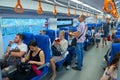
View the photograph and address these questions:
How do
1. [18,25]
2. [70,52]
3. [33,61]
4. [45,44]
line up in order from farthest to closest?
1. [18,25]
2. [70,52]
3. [45,44]
4. [33,61]

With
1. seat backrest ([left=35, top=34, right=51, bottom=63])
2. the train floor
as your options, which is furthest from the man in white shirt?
the train floor

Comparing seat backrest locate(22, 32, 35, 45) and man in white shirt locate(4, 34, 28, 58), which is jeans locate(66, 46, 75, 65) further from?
man in white shirt locate(4, 34, 28, 58)

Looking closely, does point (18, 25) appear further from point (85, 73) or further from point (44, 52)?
point (85, 73)

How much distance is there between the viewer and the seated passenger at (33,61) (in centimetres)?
281

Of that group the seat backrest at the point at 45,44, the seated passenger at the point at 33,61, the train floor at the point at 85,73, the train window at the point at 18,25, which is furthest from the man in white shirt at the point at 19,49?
the train window at the point at 18,25

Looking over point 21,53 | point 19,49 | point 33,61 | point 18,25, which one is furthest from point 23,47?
point 18,25

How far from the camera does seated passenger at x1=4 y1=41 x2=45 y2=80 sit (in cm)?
281

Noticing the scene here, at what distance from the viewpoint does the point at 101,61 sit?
5410mm

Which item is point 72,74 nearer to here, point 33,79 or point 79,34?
point 79,34

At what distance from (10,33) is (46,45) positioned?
2472 millimetres

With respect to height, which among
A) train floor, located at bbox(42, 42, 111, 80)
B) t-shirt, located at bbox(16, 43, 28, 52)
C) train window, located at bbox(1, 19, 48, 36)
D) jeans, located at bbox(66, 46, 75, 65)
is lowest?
train floor, located at bbox(42, 42, 111, 80)

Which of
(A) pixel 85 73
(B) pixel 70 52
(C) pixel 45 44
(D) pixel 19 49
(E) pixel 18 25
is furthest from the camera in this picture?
(E) pixel 18 25

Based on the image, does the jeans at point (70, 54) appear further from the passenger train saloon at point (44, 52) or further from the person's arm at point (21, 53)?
the person's arm at point (21, 53)

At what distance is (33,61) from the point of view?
3.02 meters
